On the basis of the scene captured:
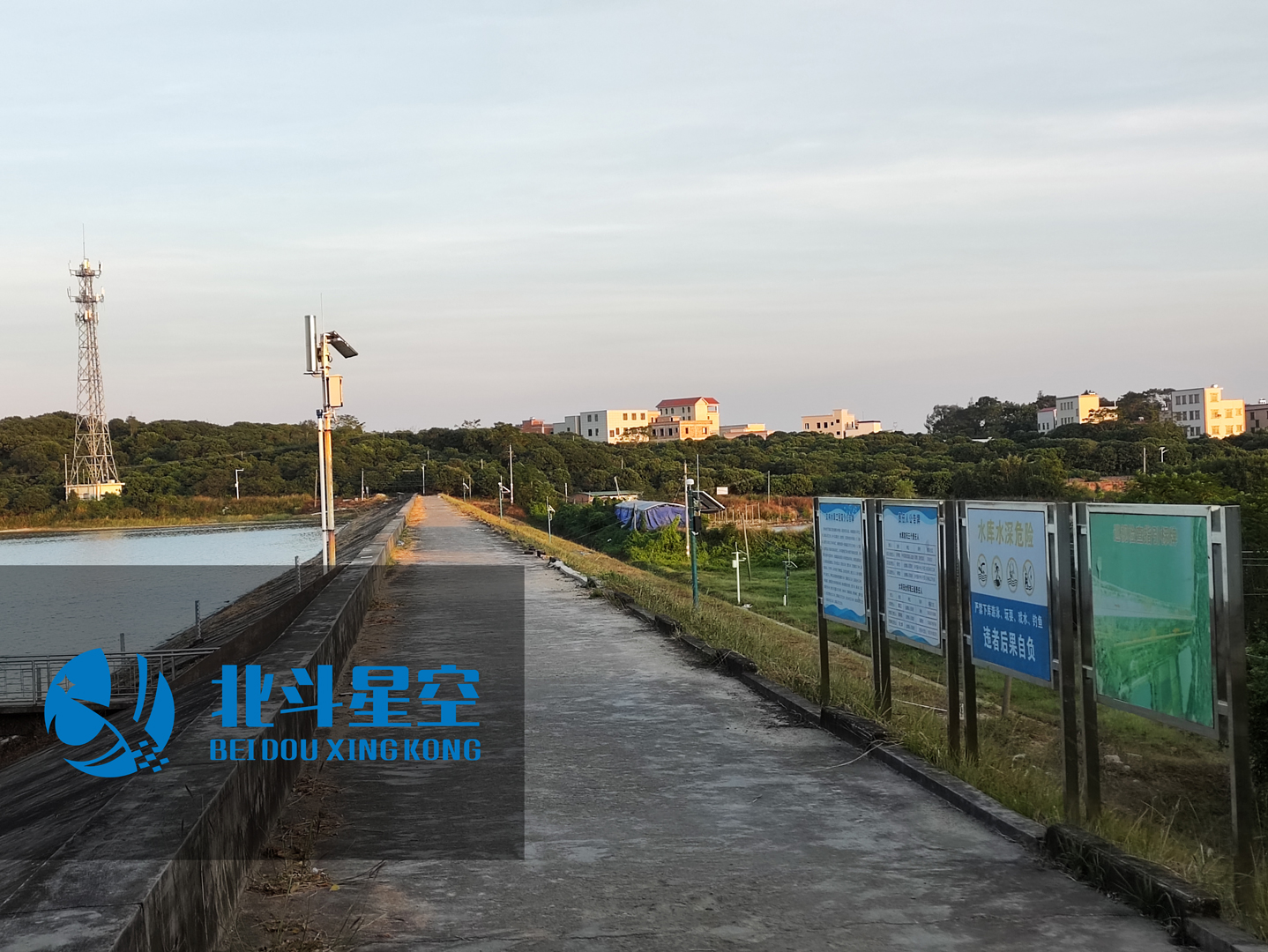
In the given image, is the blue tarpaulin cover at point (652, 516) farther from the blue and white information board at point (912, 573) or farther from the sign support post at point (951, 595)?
the sign support post at point (951, 595)

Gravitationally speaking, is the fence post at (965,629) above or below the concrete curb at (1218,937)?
above

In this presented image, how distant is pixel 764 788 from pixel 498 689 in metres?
3.56

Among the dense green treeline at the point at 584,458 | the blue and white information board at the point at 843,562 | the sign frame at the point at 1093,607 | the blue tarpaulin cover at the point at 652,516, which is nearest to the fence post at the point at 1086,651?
the sign frame at the point at 1093,607

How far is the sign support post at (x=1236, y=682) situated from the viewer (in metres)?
3.74

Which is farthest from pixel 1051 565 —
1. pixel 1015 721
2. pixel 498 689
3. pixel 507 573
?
pixel 507 573

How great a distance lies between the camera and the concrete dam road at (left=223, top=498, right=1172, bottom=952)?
3789mm

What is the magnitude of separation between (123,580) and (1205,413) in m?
115

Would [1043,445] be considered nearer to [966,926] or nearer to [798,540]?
[798,540]

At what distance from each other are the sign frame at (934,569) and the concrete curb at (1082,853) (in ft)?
1.83

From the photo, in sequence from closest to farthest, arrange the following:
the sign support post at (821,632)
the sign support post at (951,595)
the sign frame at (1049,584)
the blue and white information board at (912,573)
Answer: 1. the sign frame at (1049,584)
2. the sign support post at (951,595)
3. the blue and white information board at (912,573)
4. the sign support post at (821,632)

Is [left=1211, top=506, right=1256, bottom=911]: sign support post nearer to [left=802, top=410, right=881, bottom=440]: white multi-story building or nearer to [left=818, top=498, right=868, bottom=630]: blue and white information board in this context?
[left=818, top=498, right=868, bottom=630]: blue and white information board

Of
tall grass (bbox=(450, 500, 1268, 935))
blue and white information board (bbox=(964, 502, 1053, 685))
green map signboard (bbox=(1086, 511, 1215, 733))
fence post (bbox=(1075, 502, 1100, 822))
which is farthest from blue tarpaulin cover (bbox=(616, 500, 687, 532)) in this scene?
green map signboard (bbox=(1086, 511, 1215, 733))

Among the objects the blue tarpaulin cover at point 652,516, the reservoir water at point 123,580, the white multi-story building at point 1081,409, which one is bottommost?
the reservoir water at point 123,580

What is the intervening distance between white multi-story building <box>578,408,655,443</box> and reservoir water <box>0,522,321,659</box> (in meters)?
76.9
